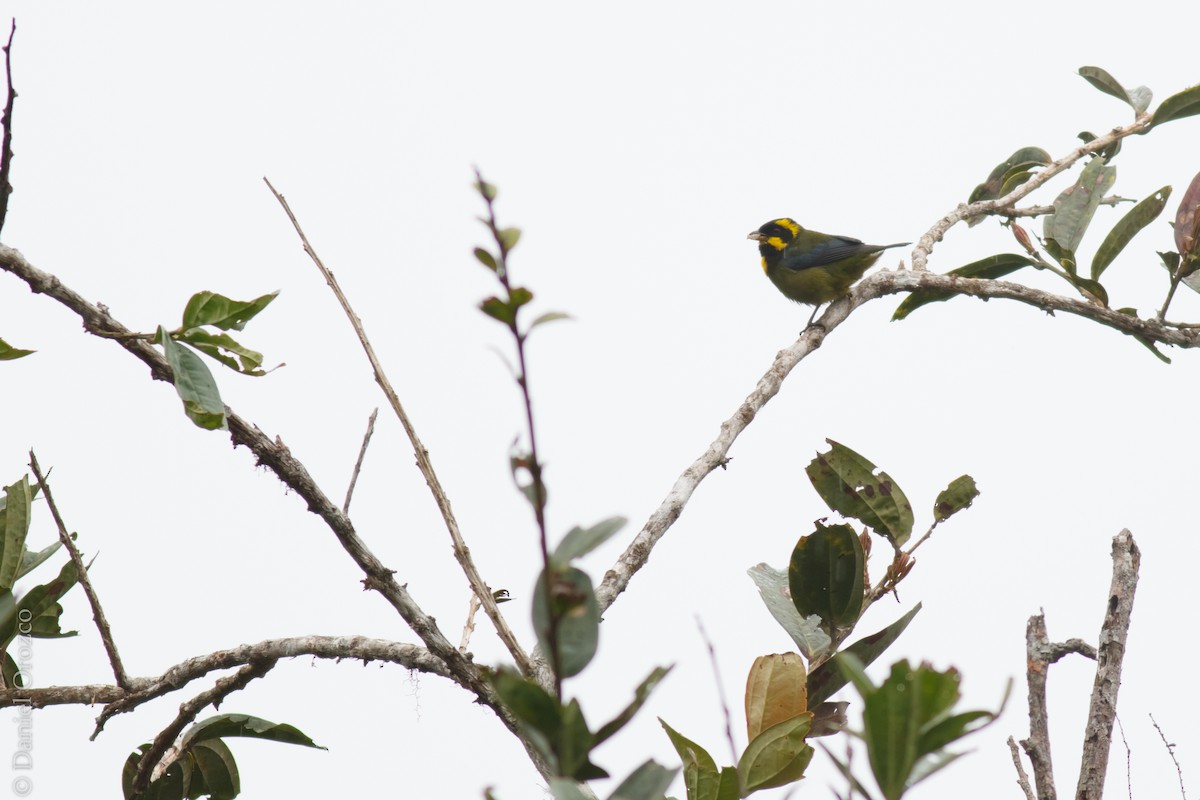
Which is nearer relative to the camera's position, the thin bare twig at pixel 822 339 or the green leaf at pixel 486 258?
the green leaf at pixel 486 258

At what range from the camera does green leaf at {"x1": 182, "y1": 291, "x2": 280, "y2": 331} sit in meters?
1.73

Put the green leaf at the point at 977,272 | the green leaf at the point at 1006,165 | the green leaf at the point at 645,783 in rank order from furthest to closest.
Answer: the green leaf at the point at 1006,165
the green leaf at the point at 977,272
the green leaf at the point at 645,783

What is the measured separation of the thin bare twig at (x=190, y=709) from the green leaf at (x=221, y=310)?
26.0 inches

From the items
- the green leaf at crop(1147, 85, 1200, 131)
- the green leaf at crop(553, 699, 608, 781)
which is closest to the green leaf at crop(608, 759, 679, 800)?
the green leaf at crop(553, 699, 608, 781)

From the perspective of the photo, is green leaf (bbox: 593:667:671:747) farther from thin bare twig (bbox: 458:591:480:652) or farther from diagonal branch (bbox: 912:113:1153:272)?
diagonal branch (bbox: 912:113:1153:272)

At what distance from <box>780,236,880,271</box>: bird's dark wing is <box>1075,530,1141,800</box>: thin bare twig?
517 centimetres

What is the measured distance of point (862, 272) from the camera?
7059mm

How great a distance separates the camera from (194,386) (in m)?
1.63

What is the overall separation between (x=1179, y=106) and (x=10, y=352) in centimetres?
364

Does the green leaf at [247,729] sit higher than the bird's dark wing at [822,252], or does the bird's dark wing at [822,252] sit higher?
the bird's dark wing at [822,252]

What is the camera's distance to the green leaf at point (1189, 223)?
116 inches

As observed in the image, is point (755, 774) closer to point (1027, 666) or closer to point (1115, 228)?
point (1027, 666)

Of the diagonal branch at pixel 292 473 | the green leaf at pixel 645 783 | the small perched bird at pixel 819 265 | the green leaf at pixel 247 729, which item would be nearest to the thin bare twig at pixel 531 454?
the green leaf at pixel 645 783

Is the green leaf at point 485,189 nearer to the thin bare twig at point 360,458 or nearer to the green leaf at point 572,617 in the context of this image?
the green leaf at point 572,617
